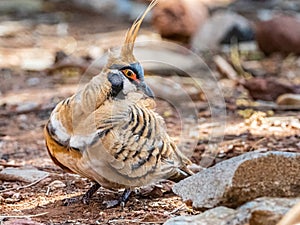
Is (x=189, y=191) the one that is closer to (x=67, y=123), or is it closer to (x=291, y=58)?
(x=67, y=123)

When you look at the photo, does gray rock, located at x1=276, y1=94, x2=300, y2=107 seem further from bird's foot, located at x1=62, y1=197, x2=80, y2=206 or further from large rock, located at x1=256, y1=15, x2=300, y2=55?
bird's foot, located at x1=62, y1=197, x2=80, y2=206

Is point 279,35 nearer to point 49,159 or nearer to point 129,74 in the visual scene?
point 49,159

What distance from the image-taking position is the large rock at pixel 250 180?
246cm

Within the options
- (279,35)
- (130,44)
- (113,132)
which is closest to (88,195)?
(113,132)

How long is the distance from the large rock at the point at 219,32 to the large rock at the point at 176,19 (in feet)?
0.40

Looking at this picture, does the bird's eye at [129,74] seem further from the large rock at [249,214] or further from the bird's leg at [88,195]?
the large rock at [249,214]

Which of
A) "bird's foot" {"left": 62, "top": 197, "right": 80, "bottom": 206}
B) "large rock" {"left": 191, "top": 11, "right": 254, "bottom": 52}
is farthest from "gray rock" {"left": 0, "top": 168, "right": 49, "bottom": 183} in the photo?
"large rock" {"left": 191, "top": 11, "right": 254, "bottom": 52}

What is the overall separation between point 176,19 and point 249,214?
5.37 metres

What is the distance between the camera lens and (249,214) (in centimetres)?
227

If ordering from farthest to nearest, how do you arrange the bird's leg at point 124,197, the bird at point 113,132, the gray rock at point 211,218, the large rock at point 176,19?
the large rock at point 176,19 < the bird's leg at point 124,197 < the bird at point 113,132 < the gray rock at point 211,218

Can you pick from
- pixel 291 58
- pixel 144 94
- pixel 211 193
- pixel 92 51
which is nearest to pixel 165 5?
pixel 92 51

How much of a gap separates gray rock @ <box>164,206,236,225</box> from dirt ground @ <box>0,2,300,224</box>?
0.35 metres

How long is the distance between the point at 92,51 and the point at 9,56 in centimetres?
83

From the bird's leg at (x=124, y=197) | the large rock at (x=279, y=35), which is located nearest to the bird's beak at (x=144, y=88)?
the bird's leg at (x=124, y=197)
